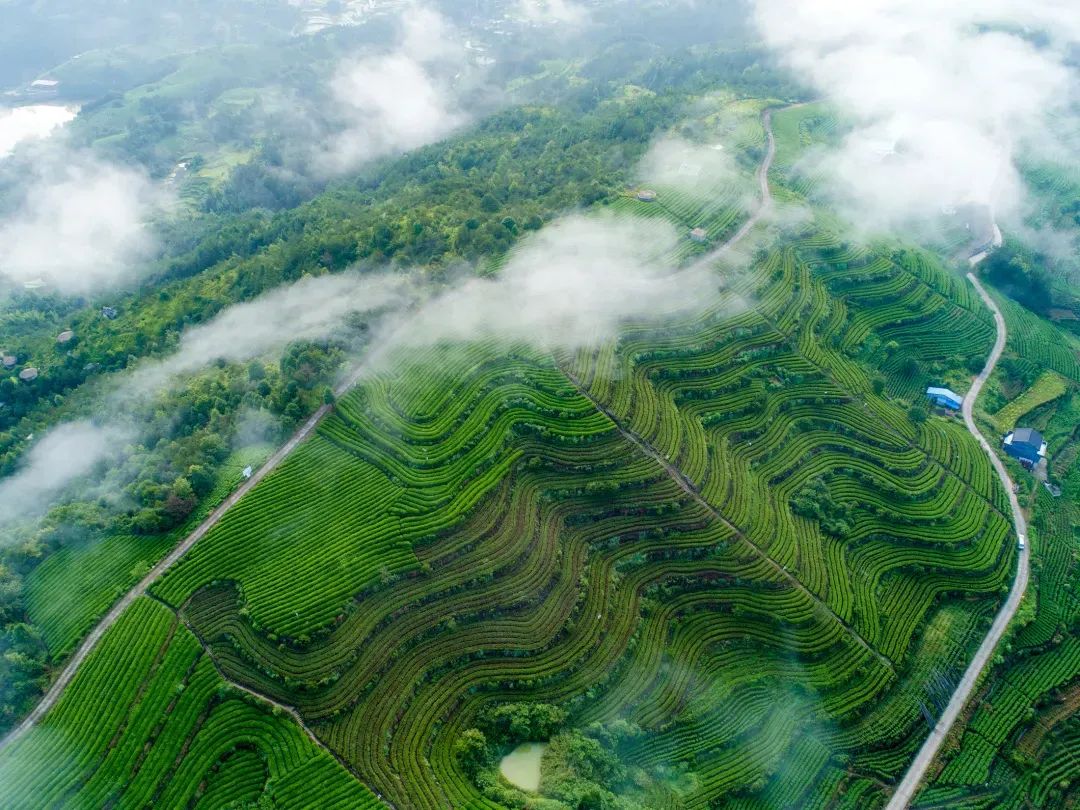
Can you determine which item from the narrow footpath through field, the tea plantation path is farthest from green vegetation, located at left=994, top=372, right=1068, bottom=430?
the narrow footpath through field

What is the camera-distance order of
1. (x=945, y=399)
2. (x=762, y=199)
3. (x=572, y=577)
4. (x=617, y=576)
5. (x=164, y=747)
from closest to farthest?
(x=164, y=747) < (x=572, y=577) < (x=617, y=576) < (x=945, y=399) < (x=762, y=199)

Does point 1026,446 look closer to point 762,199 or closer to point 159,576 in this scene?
point 762,199

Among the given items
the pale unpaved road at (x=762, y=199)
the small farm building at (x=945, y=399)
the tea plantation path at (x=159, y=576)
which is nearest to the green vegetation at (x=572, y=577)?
the tea plantation path at (x=159, y=576)

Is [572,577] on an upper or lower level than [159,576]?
→ lower

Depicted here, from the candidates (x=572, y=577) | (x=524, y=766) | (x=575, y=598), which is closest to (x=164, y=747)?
(x=524, y=766)

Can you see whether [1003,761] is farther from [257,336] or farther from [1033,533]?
[257,336]

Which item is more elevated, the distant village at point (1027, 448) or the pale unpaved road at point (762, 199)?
the pale unpaved road at point (762, 199)

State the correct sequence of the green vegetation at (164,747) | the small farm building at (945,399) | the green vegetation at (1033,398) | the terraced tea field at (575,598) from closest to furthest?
the green vegetation at (164,747) < the terraced tea field at (575,598) < the green vegetation at (1033,398) < the small farm building at (945,399)

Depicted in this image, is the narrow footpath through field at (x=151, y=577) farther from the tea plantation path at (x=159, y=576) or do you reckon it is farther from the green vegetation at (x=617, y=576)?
the green vegetation at (x=617, y=576)

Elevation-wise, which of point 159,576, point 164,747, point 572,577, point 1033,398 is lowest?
point 1033,398
